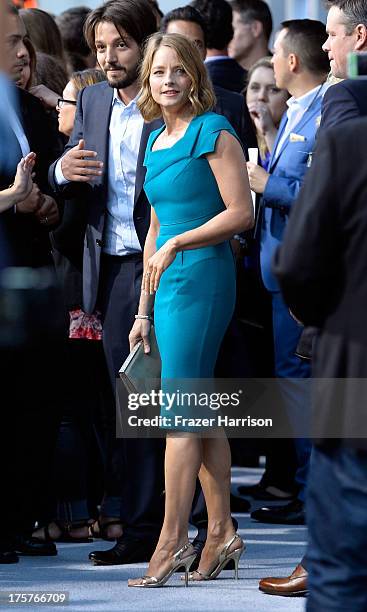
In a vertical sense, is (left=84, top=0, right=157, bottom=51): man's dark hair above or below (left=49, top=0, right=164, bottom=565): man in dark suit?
above

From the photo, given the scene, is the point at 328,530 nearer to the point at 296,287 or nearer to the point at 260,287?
the point at 296,287

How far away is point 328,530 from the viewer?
3.35 metres

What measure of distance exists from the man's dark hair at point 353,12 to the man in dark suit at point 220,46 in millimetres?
2744

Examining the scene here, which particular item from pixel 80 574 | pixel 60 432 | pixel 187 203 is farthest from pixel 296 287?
pixel 60 432

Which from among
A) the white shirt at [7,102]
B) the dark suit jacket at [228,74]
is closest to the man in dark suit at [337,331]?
the white shirt at [7,102]

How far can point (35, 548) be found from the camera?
5.95 meters

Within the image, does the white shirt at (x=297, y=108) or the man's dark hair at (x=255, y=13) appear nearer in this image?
the white shirt at (x=297, y=108)

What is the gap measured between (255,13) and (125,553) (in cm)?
427

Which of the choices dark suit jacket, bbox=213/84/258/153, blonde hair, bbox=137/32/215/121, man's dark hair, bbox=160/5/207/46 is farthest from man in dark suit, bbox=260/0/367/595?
man's dark hair, bbox=160/5/207/46

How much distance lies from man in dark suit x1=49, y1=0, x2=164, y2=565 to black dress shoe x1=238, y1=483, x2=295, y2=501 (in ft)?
4.92

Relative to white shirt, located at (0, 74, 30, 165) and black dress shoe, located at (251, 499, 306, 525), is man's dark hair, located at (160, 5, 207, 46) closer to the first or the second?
black dress shoe, located at (251, 499, 306, 525)

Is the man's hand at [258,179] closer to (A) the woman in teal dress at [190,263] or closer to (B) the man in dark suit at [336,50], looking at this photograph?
(A) the woman in teal dress at [190,263]

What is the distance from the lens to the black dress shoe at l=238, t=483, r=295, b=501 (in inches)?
287

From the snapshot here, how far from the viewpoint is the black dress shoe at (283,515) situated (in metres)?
6.65
